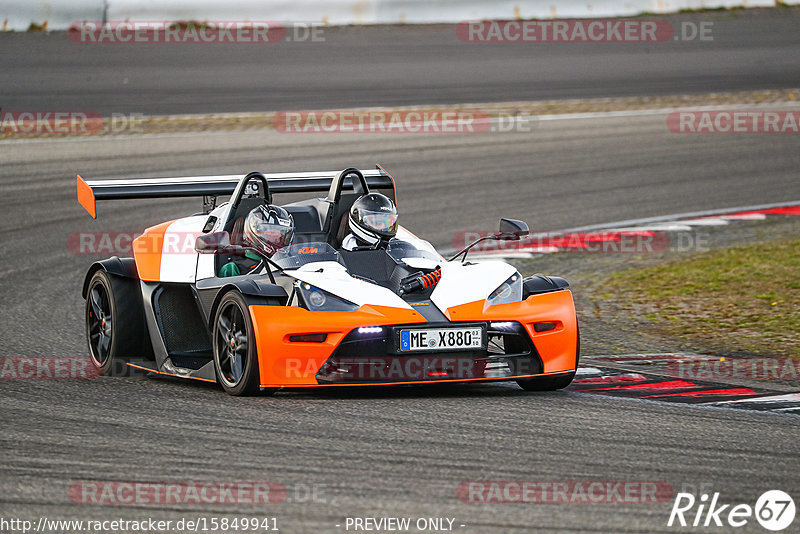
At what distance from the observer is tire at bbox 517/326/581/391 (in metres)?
7.79

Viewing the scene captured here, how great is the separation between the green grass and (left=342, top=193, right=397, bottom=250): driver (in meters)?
2.87

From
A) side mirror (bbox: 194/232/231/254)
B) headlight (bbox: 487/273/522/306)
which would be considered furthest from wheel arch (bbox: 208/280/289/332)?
headlight (bbox: 487/273/522/306)

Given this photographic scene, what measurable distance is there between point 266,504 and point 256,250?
3.17 m

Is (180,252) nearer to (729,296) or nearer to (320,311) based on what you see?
(320,311)

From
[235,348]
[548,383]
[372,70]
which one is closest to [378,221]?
[235,348]

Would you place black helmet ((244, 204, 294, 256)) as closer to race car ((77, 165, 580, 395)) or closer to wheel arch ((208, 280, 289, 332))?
race car ((77, 165, 580, 395))

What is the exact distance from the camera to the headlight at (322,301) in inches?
291

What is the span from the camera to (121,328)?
8.91 meters

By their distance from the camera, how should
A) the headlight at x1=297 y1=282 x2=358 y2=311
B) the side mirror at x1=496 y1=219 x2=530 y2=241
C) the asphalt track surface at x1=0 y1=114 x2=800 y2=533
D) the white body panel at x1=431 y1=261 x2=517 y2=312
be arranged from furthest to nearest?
1. the side mirror at x1=496 y1=219 x2=530 y2=241
2. the white body panel at x1=431 y1=261 x2=517 y2=312
3. the headlight at x1=297 y1=282 x2=358 y2=311
4. the asphalt track surface at x1=0 y1=114 x2=800 y2=533

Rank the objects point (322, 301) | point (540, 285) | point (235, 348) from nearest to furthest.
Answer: point (322, 301) < point (235, 348) < point (540, 285)

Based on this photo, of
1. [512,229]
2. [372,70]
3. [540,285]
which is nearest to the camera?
[540,285]

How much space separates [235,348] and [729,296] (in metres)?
5.63

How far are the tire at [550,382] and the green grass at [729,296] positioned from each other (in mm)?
2259

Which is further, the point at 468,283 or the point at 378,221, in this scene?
the point at 378,221
